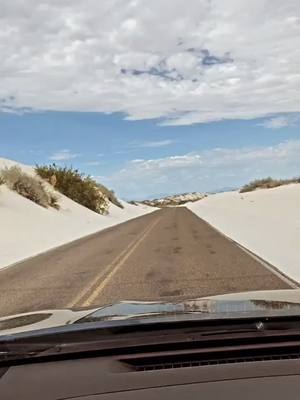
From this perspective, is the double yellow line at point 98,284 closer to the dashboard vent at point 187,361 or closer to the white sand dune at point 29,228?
the white sand dune at point 29,228

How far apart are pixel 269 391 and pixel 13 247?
967 inches

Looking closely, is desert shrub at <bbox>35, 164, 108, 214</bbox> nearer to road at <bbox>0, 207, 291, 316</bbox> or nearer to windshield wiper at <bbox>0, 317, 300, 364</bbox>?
road at <bbox>0, 207, 291, 316</bbox>

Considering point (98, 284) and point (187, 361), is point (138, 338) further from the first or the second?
point (98, 284)

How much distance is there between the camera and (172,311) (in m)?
4.80

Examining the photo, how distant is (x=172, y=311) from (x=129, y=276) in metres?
10.4

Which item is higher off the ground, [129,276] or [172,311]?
[172,311]

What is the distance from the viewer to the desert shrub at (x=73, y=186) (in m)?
67.6

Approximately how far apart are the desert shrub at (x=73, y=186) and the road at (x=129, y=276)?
4479cm

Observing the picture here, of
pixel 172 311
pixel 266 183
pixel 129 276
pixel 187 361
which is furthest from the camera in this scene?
pixel 266 183

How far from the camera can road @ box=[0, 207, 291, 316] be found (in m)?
11.9

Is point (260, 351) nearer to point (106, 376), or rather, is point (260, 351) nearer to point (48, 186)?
point (106, 376)

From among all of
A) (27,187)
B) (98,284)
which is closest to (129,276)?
(98,284)

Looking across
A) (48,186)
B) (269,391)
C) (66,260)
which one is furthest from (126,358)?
(48,186)

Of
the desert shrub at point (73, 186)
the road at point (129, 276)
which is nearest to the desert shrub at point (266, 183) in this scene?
the desert shrub at point (73, 186)
